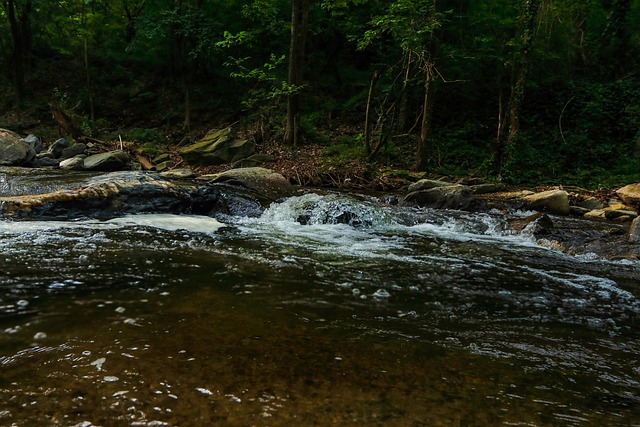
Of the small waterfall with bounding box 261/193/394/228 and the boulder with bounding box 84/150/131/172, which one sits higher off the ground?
the boulder with bounding box 84/150/131/172

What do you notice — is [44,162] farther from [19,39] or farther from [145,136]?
[19,39]

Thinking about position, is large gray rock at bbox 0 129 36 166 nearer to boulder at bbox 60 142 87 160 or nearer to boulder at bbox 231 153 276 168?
boulder at bbox 60 142 87 160

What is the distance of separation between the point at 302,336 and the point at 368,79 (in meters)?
19.8

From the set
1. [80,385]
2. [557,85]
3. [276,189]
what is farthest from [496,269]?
[557,85]

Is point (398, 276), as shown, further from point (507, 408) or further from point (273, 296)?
point (507, 408)

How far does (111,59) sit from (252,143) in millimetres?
14652

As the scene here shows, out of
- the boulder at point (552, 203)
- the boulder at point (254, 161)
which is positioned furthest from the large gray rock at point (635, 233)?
the boulder at point (254, 161)

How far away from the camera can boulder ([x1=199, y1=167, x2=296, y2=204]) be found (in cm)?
966

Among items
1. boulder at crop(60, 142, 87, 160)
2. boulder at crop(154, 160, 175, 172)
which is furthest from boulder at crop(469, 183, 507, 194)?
boulder at crop(60, 142, 87, 160)

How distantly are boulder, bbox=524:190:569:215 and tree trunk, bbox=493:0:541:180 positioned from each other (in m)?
3.44

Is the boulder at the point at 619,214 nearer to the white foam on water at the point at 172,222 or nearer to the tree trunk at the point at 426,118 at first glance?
the tree trunk at the point at 426,118

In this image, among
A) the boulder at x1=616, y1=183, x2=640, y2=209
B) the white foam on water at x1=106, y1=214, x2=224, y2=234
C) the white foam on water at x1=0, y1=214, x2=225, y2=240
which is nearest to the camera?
the white foam on water at x1=0, y1=214, x2=225, y2=240

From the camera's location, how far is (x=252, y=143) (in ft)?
47.4

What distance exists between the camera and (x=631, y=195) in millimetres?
10008
